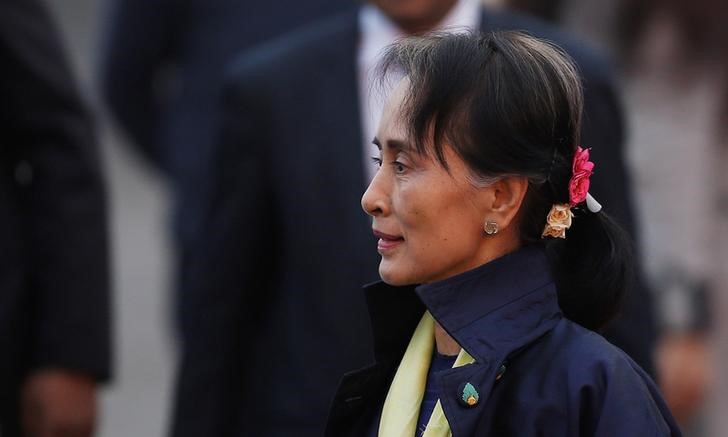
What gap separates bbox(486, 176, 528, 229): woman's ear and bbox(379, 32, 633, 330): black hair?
26mm

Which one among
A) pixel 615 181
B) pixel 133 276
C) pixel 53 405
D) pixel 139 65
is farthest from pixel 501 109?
pixel 133 276

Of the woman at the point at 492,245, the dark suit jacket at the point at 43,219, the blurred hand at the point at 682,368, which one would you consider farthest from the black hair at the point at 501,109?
the blurred hand at the point at 682,368

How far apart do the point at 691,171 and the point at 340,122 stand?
1.55 meters

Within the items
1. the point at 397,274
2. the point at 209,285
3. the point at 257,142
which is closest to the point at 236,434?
the point at 209,285

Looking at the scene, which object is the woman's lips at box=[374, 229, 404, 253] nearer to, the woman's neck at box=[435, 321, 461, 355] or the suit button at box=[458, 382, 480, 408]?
the woman's neck at box=[435, 321, 461, 355]

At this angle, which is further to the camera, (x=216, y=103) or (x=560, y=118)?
(x=216, y=103)

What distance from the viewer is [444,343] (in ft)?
9.87

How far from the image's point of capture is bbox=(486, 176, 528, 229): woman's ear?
2930 mm

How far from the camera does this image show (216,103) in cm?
620

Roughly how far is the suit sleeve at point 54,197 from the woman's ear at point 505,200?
1.96 metres

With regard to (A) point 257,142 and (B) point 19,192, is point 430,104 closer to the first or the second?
(A) point 257,142

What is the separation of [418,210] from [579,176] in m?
0.25

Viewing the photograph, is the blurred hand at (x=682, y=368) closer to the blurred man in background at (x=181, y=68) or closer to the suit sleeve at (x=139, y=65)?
the blurred man in background at (x=181, y=68)

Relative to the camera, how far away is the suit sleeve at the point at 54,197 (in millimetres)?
4633
